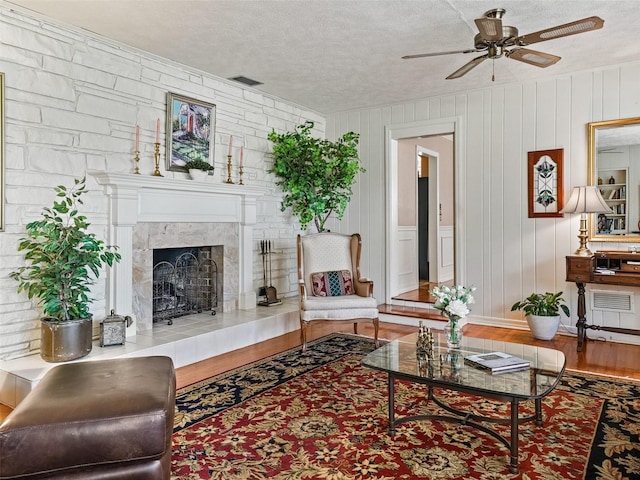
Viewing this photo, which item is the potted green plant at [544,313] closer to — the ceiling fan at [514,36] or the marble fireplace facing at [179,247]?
the ceiling fan at [514,36]

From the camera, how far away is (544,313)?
170 inches

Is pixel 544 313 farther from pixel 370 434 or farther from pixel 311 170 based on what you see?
pixel 311 170

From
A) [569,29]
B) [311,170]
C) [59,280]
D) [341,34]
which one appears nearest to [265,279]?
[311,170]

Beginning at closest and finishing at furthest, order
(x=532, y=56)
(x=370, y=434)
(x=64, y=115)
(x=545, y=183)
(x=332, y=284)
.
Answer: (x=370, y=434) → (x=532, y=56) → (x=64, y=115) → (x=332, y=284) → (x=545, y=183)

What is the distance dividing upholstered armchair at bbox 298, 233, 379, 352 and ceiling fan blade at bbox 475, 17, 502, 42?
2.37 meters

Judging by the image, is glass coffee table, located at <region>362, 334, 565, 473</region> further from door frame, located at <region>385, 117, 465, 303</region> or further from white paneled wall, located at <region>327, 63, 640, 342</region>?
door frame, located at <region>385, 117, 465, 303</region>

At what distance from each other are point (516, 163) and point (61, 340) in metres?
4.54

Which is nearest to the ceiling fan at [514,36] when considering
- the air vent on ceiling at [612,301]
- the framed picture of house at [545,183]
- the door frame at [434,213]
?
the framed picture of house at [545,183]

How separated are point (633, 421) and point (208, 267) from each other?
379 centimetres

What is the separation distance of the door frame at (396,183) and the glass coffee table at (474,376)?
2.42 metres

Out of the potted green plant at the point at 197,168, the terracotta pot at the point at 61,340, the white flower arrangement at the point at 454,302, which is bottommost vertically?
the terracotta pot at the point at 61,340

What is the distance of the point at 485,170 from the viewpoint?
4.98 meters

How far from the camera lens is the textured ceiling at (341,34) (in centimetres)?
307

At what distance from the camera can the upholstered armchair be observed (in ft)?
13.4
